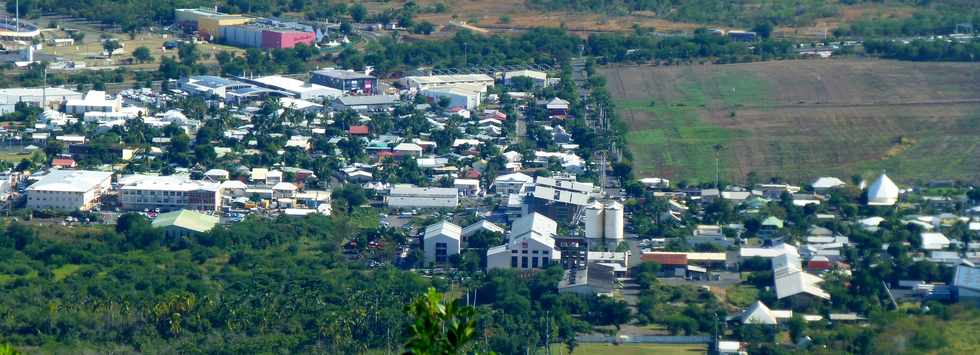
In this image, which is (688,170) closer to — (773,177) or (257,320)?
(773,177)

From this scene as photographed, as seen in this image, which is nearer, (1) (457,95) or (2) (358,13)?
(1) (457,95)

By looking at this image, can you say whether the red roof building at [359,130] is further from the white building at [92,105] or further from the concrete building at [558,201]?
the concrete building at [558,201]

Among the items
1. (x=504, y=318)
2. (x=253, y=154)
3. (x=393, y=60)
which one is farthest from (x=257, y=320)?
(x=393, y=60)

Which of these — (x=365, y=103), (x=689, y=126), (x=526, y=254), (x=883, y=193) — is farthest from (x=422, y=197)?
(x=365, y=103)

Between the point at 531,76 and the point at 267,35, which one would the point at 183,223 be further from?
the point at 267,35

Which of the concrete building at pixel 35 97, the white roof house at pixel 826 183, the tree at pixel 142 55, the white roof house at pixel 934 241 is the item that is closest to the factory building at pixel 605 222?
the white roof house at pixel 934 241

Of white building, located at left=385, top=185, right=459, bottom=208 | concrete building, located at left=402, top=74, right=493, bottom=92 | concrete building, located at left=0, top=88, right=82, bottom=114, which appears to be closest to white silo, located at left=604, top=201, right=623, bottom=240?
white building, located at left=385, top=185, right=459, bottom=208
